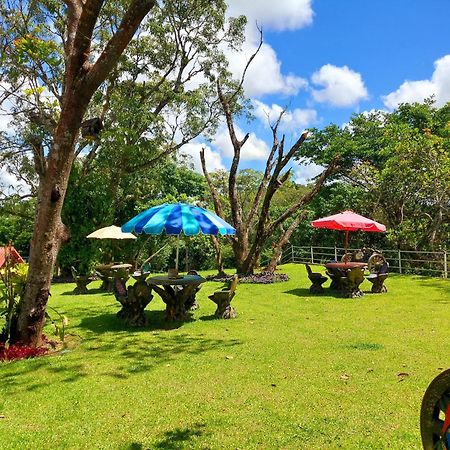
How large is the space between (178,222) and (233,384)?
140 inches

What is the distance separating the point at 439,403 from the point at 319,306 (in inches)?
299

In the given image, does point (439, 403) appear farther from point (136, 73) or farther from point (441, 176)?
point (136, 73)

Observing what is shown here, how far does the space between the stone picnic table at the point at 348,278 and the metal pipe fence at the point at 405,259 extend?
389cm

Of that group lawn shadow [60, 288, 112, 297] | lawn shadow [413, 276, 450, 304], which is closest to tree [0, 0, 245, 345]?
lawn shadow [60, 288, 112, 297]

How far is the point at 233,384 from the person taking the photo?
471 centimetres

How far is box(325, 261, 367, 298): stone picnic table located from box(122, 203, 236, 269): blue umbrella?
13.2 feet

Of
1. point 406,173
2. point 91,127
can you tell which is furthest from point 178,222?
point 406,173

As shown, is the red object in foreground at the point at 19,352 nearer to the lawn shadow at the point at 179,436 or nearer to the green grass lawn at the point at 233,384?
the green grass lawn at the point at 233,384

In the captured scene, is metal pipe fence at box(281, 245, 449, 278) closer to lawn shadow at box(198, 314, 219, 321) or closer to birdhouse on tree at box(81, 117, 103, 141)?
lawn shadow at box(198, 314, 219, 321)

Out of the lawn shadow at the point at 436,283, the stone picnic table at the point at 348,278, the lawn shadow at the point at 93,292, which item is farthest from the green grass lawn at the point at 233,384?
the lawn shadow at the point at 93,292

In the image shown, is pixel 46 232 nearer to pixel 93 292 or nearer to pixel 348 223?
pixel 93 292

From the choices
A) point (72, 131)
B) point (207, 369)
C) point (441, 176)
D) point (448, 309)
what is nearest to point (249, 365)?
point (207, 369)

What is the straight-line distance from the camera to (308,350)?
236 inches

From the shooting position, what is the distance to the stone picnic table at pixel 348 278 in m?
10.6
